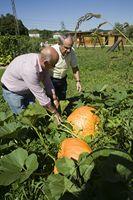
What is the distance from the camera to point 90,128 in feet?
13.0

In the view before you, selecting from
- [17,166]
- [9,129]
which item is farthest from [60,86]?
[17,166]

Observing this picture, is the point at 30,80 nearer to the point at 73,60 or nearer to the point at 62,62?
the point at 62,62

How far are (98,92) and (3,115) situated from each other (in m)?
1.35

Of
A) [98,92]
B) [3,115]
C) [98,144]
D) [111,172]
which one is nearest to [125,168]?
[111,172]

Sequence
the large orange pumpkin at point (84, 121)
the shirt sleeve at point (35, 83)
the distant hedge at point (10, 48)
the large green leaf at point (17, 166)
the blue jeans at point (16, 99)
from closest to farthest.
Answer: the large green leaf at point (17, 166) → the large orange pumpkin at point (84, 121) → the shirt sleeve at point (35, 83) → the blue jeans at point (16, 99) → the distant hedge at point (10, 48)

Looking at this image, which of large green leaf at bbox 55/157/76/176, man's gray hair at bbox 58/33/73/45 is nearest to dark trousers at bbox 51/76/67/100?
man's gray hair at bbox 58/33/73/45

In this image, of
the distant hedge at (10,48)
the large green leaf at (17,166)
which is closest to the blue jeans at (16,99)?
the large green leaf at (17,166)

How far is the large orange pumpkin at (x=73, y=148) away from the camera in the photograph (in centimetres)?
328

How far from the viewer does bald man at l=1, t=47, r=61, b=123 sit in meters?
4.31

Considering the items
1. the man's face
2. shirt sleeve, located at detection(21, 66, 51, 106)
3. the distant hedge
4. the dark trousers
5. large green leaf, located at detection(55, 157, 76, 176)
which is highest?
the man's face

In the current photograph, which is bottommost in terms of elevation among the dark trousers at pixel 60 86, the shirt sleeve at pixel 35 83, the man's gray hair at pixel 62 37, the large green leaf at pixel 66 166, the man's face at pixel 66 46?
the dark trousers at pixel 60 86

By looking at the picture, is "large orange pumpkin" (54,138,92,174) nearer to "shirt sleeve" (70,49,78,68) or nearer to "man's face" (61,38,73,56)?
"man's face" (61,38,73,56)

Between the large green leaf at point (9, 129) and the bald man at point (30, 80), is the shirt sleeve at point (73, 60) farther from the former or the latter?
the large green leaf at point (9, 129)

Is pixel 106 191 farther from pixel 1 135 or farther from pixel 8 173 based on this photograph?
pixel 1 135
